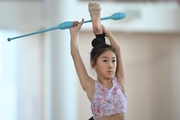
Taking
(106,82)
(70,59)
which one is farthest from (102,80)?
(70,59)

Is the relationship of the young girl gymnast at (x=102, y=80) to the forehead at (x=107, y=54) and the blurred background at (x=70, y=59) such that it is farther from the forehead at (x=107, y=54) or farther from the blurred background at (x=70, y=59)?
the blurred background at (x=70, y=59)

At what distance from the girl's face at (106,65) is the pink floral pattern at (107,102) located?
0.05m

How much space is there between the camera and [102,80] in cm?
98

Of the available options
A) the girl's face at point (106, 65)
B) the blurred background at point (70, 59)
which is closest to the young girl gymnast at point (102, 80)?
the girl's face at point (106, 65)

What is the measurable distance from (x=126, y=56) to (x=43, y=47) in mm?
592

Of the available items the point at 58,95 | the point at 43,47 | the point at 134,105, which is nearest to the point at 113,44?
the point at 58,95

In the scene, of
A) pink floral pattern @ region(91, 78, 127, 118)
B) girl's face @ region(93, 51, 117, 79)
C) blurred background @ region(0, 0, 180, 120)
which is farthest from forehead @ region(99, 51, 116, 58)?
blurred background @ region(0, 0, 180, 120)

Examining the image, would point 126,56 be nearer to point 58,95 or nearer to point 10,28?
point 58,95

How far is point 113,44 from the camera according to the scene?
1052 mm

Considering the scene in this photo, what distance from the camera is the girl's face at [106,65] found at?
3.13 ft

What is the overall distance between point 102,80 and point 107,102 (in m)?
0.09

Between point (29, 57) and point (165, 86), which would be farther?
point (165, 86)

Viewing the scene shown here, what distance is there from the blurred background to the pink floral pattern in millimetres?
808

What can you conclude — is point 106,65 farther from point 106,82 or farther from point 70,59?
point 70,59
